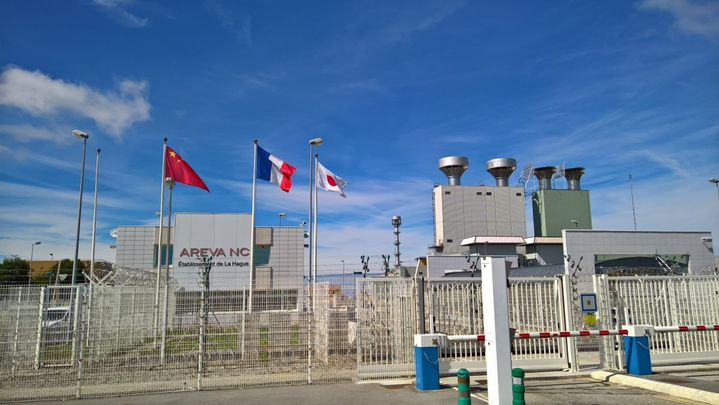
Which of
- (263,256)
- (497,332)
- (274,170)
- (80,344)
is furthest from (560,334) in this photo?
(263,256)

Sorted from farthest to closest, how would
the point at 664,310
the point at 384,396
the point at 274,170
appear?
the point at 274,170 → the point at 664,310 → the point at 384,396

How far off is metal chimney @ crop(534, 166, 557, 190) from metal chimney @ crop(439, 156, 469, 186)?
10507 millimetres

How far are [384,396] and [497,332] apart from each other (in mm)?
3378

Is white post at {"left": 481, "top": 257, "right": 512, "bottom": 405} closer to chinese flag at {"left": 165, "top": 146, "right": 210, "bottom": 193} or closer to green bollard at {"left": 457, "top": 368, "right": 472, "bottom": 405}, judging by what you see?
green bollard at {"left": 457, "top": 368, "right": 472, "bottom": 405}

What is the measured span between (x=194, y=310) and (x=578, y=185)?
67.2 meters

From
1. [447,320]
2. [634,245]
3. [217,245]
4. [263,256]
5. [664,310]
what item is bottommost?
[447,320]

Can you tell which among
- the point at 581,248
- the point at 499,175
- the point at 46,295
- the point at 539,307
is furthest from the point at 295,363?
the point at 499,175

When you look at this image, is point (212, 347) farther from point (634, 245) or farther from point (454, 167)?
point (454, 167)

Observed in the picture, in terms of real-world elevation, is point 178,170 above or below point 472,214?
below

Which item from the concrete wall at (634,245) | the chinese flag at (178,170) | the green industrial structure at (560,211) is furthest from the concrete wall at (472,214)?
the chinese flag at (178,170)

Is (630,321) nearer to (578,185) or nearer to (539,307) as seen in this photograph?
(539,307)

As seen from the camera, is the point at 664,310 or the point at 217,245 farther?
the point at 217,245

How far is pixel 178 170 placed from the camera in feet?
59.5

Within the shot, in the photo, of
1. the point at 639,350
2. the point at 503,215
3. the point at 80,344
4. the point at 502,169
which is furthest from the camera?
the point at 502,169
